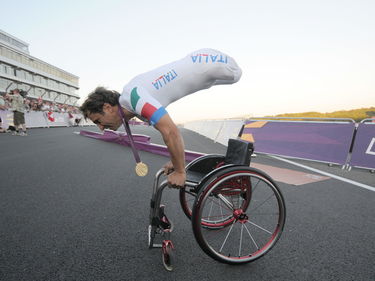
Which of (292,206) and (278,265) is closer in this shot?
(278,265)

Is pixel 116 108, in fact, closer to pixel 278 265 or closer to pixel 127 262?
pixel 127 262

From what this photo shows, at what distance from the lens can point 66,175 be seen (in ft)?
11.5

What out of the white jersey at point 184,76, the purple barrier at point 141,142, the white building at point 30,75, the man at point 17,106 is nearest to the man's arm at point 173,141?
the white jersey at point 184,76

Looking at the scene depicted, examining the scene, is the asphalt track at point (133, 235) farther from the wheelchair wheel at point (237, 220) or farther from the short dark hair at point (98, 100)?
the short dark hair at point (98, 100)

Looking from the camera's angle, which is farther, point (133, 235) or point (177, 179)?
point (133, 235)

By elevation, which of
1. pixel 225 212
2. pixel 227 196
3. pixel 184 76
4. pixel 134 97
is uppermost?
pixel 184 76

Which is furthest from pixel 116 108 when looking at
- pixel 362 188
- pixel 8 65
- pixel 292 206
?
pixel 8 65

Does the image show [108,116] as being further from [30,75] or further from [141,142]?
[30,75]

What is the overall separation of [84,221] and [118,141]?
18.3 ft

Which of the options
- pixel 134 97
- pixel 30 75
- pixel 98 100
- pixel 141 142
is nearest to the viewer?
pixel 134 97

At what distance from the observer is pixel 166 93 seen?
1.78m

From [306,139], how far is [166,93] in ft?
16.5

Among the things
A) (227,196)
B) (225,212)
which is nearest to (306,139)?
(225,212)

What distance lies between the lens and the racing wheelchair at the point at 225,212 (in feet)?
4.67
